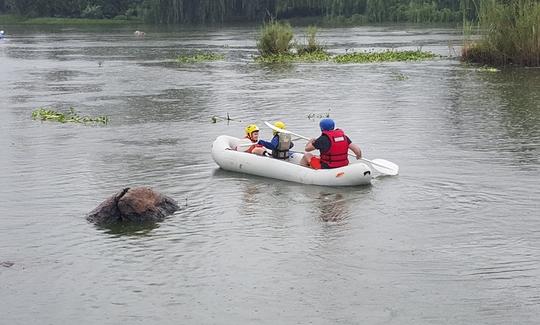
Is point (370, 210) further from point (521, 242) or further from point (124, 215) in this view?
point (124, 215)

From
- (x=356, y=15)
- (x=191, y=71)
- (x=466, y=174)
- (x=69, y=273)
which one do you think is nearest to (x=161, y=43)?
(x=191, y=71)

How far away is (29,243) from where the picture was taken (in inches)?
519

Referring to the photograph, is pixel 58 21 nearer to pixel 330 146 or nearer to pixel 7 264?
pixel 330 146

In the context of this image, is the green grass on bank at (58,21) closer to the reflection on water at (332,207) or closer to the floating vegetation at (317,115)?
the floating vegetation at (317,115)

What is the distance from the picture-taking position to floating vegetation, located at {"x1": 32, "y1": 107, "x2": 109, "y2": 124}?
25223mm

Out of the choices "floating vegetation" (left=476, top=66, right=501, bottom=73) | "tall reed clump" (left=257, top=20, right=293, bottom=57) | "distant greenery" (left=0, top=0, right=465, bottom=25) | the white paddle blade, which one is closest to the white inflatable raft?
the white paddle blade

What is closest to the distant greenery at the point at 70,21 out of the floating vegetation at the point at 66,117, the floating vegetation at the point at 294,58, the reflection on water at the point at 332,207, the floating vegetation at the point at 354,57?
the floating vegetation at the point at 294,58

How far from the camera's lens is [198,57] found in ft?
154

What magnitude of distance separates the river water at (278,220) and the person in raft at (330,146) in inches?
24.7

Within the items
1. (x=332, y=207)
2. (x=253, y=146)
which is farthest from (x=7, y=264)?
(x=253, y=146)

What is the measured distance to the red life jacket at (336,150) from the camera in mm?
16047

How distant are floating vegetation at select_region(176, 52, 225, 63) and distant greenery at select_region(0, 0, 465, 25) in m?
29.9

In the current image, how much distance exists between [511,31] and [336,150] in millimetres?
22513

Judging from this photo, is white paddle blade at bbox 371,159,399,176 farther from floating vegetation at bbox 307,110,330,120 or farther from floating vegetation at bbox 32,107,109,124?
floating vegetation at bbox 32,107,109,124
